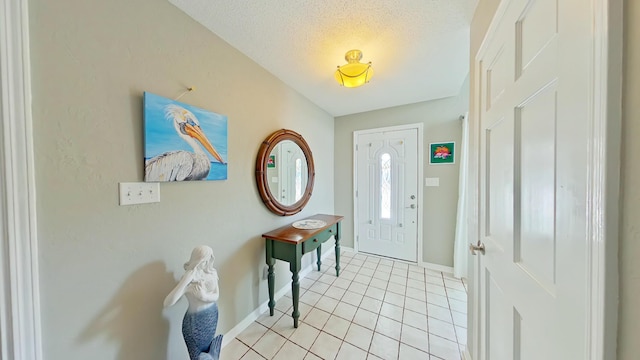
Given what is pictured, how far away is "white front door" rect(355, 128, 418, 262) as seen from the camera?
2.82 m

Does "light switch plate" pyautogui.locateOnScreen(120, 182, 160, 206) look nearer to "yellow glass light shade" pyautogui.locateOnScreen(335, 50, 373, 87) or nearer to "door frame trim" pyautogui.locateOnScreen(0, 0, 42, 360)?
"door frame trim" pyautogui.locateOnScreen(0, 0, 42, 360)

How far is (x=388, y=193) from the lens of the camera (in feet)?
9.79

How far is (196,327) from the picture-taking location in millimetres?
1137

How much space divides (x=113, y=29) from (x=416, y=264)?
3.51 m

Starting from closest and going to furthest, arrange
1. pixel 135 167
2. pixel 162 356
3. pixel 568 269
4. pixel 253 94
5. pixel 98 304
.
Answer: pixel 568 269 < pixel 98 304 < pixel 135 167 < pixel 162 356 < pixel 253 94

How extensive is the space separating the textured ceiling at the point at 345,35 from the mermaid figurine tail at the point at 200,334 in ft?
6.00

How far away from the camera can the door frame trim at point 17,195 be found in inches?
28.0

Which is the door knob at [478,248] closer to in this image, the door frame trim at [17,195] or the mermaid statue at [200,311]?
the mermaid statue at [200,311]

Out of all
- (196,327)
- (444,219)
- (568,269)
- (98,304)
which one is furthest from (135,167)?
(444,219)

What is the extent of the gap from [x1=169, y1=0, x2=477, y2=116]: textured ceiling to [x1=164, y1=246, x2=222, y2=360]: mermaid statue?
1.49 meters

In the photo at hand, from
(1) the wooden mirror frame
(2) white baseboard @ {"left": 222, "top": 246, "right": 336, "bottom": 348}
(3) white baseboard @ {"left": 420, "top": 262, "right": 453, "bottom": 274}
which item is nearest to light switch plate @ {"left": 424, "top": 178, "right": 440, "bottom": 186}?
(3) white baseboard @ {"left": 420, "top": 262, "right": 453, "bottom": 274}

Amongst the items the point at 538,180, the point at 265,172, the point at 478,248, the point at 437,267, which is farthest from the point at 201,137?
the point at 437,267

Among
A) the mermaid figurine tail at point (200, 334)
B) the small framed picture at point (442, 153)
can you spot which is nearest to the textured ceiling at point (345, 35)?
the small framed picture at point (442, 153)

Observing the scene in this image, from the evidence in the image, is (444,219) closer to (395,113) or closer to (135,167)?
(395,113)
